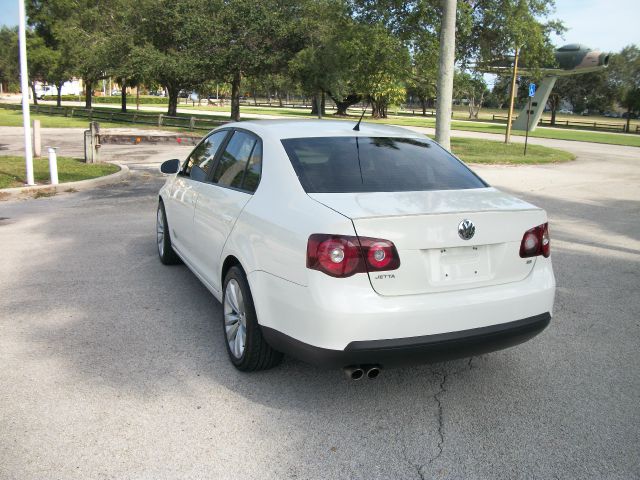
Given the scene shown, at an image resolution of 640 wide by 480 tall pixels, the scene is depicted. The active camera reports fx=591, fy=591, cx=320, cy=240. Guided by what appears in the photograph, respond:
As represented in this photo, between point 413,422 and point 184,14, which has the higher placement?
point 184,14

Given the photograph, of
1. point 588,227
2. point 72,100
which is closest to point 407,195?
point 588,227

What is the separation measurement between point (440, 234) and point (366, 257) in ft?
1.46

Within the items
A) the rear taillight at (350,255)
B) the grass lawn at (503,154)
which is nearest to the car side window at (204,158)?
the rear taillight at (350,255)

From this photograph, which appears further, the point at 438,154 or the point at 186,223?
the point at 186,223

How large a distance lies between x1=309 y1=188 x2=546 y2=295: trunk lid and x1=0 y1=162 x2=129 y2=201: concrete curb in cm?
932

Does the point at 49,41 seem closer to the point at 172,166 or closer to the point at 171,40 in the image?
the point at 171,40

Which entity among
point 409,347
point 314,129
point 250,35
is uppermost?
point 250,35

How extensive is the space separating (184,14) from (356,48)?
44.1ft

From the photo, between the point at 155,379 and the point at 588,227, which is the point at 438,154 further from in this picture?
the point at 588,227

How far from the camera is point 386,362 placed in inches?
125

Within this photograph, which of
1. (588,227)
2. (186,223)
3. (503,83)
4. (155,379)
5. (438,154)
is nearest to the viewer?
(155,379)

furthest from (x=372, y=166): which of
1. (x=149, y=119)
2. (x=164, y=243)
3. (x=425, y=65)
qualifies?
(x=149, y=119)

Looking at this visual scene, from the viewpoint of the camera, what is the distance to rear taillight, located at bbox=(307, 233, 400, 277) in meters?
3.11

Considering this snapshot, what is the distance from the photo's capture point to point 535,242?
3.65 m
